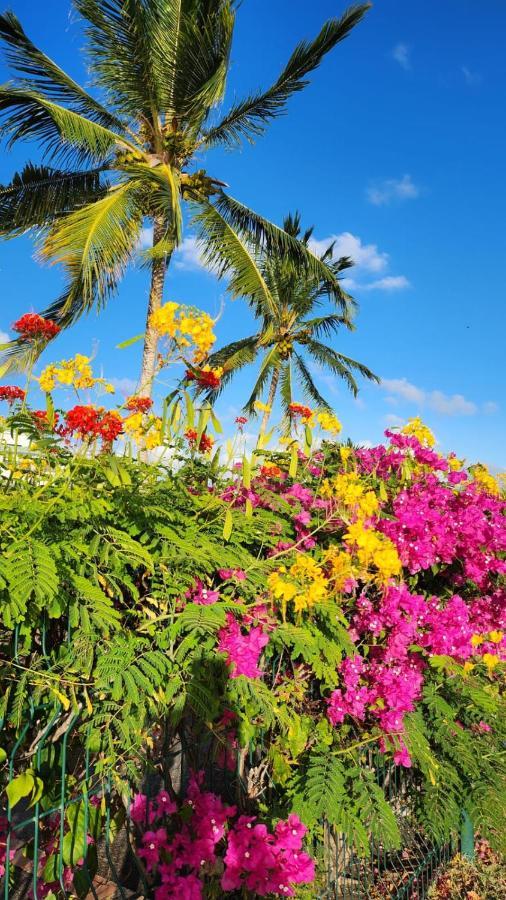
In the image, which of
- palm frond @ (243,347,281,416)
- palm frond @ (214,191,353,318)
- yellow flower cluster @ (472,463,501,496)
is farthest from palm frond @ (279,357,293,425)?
yellow flower cluster @ (472,463,501,496)

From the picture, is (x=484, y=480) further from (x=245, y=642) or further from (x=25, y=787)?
(x=25, y=787)

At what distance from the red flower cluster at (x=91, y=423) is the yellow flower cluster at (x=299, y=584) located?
0.68m

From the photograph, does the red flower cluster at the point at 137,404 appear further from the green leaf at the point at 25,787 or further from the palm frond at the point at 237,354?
the palm frond at the point at 237,354

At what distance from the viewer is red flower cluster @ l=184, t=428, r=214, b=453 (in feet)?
7.77

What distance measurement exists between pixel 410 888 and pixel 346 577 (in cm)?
195

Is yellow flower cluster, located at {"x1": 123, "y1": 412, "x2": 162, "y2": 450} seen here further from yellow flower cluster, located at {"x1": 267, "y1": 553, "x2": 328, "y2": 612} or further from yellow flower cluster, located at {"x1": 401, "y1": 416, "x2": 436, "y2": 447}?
yellow flower cluster, located at {"x1": 401, "y1": 416, "x2": 436, "y2": 447}

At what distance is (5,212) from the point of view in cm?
970

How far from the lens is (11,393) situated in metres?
2.11

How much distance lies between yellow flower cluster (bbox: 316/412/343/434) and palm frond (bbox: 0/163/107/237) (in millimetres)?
8687

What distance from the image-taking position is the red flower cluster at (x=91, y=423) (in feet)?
5.67

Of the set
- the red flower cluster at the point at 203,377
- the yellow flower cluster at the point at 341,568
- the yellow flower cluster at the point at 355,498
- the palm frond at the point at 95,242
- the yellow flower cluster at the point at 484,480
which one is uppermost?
the palm frond at the point at 95,242

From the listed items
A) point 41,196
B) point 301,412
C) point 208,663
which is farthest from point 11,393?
point 41,196

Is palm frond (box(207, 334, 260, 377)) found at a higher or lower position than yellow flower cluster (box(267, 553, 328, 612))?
higher

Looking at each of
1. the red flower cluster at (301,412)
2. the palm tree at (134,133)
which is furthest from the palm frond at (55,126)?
the red flower cluster at (301,412)
